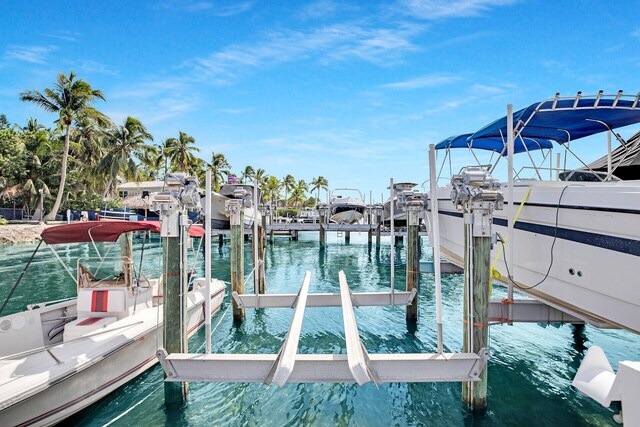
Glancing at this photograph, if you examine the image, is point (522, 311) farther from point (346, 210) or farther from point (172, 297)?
point (346, 210)

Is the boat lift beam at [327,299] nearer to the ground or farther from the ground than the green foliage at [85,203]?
→ nearer to the ground

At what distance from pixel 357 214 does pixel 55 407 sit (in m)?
23.8

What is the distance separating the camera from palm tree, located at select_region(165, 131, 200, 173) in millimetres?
44750

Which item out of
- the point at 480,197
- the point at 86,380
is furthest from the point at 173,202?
the point at 480,197

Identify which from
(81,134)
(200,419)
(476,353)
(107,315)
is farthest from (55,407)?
(81,134)

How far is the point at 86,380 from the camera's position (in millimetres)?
4914

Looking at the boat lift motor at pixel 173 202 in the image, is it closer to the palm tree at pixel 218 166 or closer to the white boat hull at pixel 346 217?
the white boat hull at pixel 346 217

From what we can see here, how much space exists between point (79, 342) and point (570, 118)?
964cm

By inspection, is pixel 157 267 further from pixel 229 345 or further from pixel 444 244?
pixel 444 244

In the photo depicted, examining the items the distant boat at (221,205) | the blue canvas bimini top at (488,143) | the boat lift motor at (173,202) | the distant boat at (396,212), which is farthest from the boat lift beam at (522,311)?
the distant boat at (221,205)

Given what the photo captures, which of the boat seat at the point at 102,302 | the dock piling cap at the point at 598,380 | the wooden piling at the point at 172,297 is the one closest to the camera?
the dock piling cap at the point at 598,380

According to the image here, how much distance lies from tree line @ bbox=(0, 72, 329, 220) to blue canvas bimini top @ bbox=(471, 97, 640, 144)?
25.7 metres

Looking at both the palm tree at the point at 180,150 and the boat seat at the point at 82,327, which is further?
the palm tree at the point at 180,150

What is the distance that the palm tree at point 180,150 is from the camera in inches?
1762
